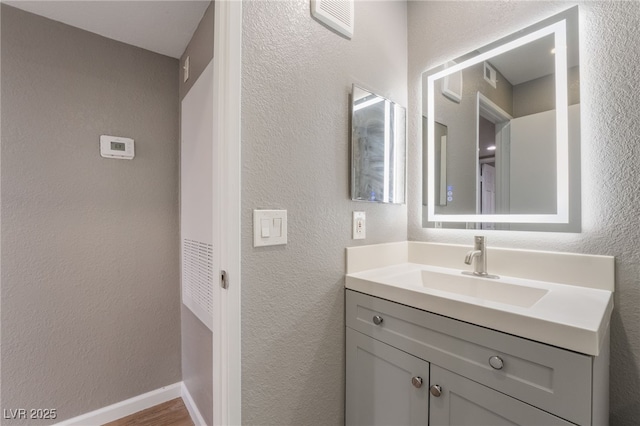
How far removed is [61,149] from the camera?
1.52 metres

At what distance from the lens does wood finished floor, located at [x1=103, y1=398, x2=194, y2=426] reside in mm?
1642

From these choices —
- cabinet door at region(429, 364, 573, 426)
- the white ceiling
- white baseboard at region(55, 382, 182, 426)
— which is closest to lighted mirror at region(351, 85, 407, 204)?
cabinet door at region(429, 364, 573, 426)

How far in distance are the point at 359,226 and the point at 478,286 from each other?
560mm

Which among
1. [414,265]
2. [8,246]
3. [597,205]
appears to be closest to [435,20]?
[597,205]

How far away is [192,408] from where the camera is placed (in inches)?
66.4

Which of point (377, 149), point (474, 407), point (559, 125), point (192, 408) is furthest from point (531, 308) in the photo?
point (192, 408)

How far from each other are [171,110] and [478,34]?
1.89 metres

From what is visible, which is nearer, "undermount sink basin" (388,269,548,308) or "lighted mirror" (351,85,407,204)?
"undermount sink basin" (388,269,548,308)

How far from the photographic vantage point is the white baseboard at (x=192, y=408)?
1.56m

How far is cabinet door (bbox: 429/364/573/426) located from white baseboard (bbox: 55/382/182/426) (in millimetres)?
1761

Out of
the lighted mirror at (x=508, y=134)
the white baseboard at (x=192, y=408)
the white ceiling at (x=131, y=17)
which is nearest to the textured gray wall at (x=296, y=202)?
the lighted mirror at (x=508, y=134)

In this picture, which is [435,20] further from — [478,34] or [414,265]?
[414,265]

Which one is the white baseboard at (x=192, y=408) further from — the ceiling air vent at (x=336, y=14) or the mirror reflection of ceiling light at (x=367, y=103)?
the ceiling air vent at (x=336, y=14)

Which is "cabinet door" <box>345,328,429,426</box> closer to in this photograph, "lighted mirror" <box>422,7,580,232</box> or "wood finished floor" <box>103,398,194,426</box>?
"lighted mirror" <box>422,7,580,232</box>
